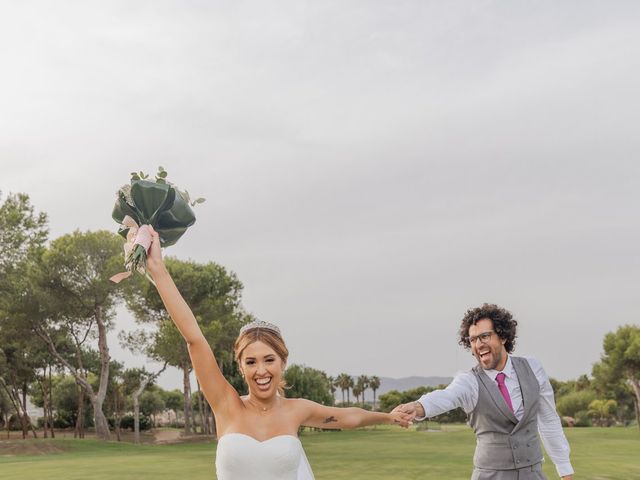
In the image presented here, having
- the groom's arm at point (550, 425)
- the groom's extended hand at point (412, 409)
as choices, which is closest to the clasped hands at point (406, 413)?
the groom's extended hand at point (412, 409)

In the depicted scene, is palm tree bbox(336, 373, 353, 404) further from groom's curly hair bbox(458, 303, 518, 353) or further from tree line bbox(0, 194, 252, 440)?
groom's curly hair bbox(458, 303, 518, 353)

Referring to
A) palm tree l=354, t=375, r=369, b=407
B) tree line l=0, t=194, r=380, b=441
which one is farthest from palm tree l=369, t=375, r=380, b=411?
tree line l=0, t=194, r=380, b=441

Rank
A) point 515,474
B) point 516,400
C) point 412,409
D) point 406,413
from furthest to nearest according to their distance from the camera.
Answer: point 516,400 → point 515,474 → point 412,409 → point 406,413

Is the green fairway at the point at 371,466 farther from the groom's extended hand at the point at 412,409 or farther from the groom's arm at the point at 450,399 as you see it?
the groom's extended hand at the point at 412,409

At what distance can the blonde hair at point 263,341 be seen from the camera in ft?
12.3

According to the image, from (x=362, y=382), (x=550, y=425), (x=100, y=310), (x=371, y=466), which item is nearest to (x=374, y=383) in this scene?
(x=362, y=382)

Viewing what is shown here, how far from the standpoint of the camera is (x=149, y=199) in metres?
4.02

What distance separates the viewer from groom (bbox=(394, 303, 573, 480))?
5539 mm

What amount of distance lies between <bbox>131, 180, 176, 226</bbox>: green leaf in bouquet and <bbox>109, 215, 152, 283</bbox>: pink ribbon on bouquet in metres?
0.05

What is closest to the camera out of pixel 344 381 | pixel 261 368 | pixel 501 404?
pixel 261 368

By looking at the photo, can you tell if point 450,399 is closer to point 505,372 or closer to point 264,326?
point 505,372

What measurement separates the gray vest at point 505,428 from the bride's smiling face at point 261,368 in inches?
99.4

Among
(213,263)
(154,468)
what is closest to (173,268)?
(213,263)

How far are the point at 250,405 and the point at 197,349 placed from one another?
1.29 ft
